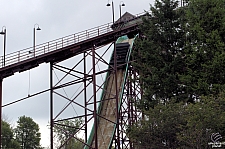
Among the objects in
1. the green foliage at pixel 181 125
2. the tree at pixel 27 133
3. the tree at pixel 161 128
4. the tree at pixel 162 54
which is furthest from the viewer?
the tree at pixel 27 133

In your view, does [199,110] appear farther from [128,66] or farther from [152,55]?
[128,66]

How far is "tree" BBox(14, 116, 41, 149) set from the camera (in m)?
71.9

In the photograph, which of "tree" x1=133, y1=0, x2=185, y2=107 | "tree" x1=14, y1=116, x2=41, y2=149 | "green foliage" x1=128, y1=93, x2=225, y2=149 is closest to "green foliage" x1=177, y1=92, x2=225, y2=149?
"green foliage" x1=128, y1=93, x2=225, y2=149

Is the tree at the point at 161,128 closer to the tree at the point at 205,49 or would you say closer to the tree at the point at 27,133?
the tree at the point at 205,49

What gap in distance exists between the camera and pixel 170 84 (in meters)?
28.9

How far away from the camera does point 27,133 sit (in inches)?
2849

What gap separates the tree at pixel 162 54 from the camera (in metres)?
29.1

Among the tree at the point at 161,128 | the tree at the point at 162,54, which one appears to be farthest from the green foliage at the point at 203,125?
the tree at the point at 162,54

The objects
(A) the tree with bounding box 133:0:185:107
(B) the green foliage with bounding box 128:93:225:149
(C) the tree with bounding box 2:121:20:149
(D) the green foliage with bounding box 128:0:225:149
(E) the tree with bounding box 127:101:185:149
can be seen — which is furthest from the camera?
(C) the tree with bounding box 2:121:20:149

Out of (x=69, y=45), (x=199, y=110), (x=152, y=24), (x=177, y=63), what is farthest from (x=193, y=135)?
(x=69, y=45)

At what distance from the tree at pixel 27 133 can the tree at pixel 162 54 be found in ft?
141

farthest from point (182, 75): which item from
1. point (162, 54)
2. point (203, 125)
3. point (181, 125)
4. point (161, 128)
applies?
point (203, 125)

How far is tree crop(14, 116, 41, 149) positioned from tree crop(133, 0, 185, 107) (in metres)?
42.9

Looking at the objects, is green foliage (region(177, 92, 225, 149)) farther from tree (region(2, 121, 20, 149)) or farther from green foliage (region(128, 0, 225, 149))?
tree (region(2, 121, 20, 149))
